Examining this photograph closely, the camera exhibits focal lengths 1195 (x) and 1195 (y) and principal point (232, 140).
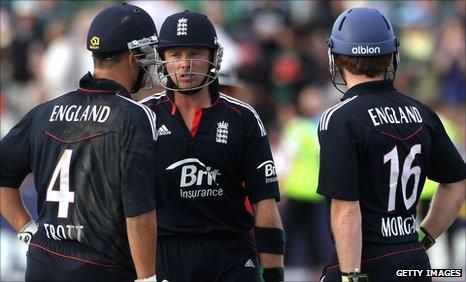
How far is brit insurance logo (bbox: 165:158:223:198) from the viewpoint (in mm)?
6980

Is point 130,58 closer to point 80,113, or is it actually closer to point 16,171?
point 80,113

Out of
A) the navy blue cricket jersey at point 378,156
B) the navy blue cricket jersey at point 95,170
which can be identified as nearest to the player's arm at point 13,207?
the navy blue cricket jersey at point 95,170

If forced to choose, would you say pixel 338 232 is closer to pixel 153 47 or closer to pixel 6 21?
pixel 153 47

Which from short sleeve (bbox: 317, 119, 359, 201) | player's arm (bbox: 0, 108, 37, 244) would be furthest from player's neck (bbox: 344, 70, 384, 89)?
→ player's arm (bbox: 0, 108, 37, 244)

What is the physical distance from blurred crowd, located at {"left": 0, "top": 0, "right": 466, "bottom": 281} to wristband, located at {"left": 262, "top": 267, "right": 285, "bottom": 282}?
25.4 ft

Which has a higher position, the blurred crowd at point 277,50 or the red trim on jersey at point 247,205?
the red trim on jersey at point 247,205

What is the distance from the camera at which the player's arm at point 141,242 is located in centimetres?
587

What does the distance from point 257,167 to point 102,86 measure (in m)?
1.29

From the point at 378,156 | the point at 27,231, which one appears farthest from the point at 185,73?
Result: the point at 378,156

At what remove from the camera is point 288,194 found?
1421 centimetres

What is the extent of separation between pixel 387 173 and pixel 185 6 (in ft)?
38.4

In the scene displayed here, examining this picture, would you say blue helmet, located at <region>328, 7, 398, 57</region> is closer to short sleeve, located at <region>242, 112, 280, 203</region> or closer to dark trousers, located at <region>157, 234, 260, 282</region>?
short sleeve, located at <region>242, 112, 280, 203</region>

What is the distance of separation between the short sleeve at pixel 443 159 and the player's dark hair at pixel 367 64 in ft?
1.39

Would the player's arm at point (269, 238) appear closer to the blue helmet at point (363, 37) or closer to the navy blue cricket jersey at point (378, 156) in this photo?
the navy blue cricket jersey at point (378, 156)
